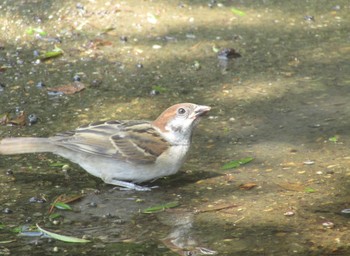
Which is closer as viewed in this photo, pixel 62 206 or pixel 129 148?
pixel 62 206

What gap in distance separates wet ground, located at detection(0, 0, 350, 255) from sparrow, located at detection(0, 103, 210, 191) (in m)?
0.15

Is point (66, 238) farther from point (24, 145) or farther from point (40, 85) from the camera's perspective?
point (40, 85)

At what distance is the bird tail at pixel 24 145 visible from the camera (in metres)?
6.39

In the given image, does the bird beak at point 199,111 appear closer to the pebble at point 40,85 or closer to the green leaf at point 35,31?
the pebble at point 40,85

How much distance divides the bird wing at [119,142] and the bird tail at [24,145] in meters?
0.08

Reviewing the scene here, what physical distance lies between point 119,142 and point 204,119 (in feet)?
4.69

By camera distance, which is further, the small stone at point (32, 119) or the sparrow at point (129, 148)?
the small stone at point (32, 119)

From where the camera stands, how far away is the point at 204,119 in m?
7.76

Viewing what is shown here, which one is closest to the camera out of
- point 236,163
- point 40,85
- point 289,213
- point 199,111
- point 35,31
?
point 289,213

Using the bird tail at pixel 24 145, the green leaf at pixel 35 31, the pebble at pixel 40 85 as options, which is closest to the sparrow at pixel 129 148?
the bird tail at pixel 24 145

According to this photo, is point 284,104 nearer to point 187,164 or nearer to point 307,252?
point 187,164

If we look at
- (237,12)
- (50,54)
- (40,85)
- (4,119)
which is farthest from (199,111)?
(237,12)

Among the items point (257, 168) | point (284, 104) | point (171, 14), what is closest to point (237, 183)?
point (257, 168)

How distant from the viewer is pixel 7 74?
8695 mm
